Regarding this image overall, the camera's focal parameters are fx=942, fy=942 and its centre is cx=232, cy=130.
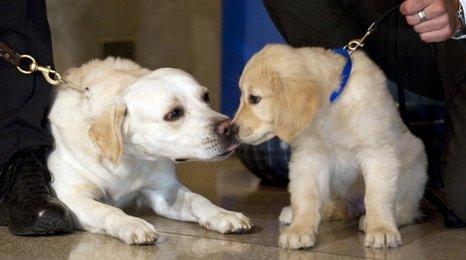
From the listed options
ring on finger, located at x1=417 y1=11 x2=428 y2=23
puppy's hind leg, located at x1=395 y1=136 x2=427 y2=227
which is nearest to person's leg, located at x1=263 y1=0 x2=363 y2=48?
puppy's hind leg, located at x1=395 y1=136 x2=427 y2=227

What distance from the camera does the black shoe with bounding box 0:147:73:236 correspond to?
2.56 meters

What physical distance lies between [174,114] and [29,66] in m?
0.52

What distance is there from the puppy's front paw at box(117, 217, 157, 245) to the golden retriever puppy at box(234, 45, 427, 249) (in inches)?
13.6

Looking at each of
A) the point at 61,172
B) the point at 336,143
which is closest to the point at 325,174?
the point at 336,143

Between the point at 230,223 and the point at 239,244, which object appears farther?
the point at 230,223

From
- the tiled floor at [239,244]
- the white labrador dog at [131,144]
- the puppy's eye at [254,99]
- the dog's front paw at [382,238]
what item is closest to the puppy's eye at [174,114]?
the white labrador dog at [131,144]

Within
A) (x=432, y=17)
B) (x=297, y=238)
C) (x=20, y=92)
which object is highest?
(x=432, y=17)

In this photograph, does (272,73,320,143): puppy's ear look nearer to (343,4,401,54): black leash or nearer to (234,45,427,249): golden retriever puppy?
(234,45,427,249): golden retriever puppy

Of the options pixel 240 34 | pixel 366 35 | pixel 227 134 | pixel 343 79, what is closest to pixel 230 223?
pixel 227 134

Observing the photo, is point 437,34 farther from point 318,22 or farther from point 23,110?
point 23,110

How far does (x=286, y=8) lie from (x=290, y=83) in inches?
26.6

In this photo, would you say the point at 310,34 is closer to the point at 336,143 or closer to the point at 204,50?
the point at 336,143

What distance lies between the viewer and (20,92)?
278 centimetres

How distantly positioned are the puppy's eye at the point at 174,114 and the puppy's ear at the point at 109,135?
0.43 ft
